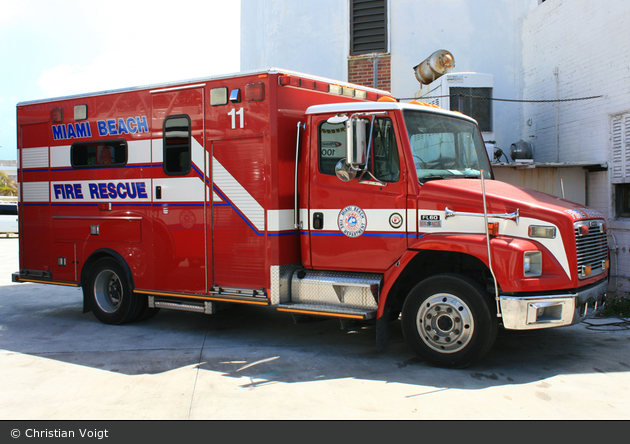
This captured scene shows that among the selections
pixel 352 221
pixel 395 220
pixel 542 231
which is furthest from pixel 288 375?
pixel 542 231

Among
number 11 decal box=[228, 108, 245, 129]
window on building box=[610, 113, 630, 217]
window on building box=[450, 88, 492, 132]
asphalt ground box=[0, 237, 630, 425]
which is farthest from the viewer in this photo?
window on building box=[450, 88, 492, 132]

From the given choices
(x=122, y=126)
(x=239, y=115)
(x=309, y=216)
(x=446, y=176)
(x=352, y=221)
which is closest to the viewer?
(x=446, y=176)

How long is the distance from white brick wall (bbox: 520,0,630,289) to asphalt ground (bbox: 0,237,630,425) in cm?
247

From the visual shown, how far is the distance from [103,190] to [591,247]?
242 inches

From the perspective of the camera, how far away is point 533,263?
5.29m

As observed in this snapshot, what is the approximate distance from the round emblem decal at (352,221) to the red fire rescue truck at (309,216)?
0.01 metres

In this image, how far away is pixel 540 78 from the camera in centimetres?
1113

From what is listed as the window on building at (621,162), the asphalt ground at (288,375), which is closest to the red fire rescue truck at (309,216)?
the asphalt ground at (288,375)

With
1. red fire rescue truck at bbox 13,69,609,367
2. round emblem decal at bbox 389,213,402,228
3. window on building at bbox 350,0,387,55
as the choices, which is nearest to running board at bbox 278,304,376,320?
Result: red fire rescue truck at bbox 13,69,609,367

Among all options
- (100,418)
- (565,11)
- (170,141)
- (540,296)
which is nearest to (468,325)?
(540,296)

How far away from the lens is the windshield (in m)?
5.86

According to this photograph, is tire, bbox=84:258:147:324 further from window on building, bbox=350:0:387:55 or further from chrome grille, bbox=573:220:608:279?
window on building, bbox=350:0:387:55

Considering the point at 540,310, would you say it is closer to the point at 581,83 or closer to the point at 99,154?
the point at 99,154

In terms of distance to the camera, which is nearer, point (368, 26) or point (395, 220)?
point (395, 220)
